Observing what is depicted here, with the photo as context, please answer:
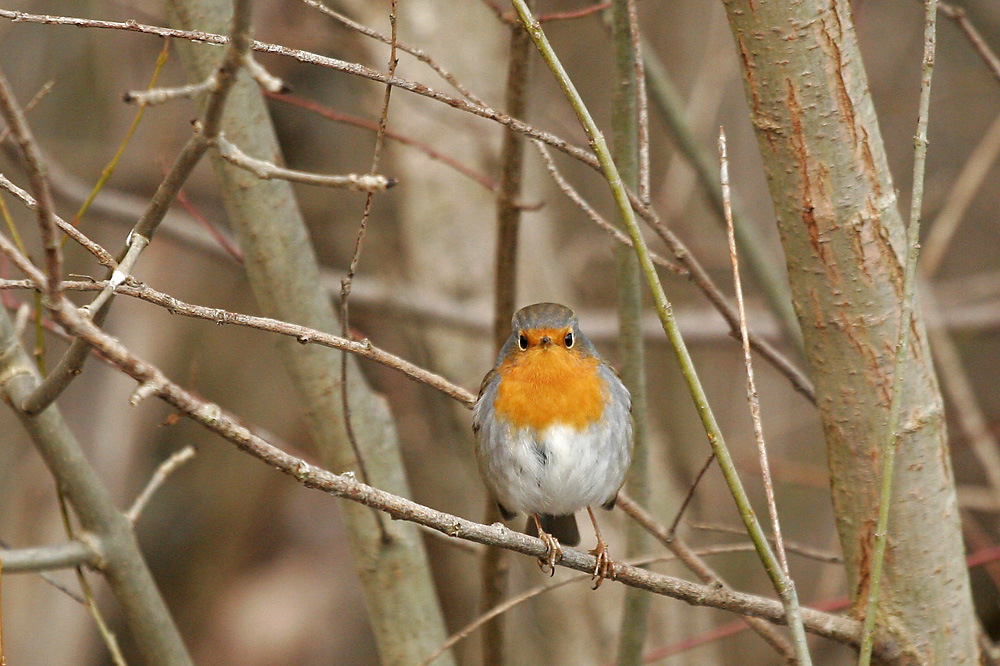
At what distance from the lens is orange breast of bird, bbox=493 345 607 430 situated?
9.32 feet

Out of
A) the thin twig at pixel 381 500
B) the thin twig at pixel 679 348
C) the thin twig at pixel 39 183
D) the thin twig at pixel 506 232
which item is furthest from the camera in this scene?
the thin twig at pixel 506 232

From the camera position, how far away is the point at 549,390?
2891 mm

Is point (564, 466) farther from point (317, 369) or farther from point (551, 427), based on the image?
point (317, 369)

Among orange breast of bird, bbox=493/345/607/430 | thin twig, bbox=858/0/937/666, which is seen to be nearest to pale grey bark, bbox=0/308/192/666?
orange breast of bird, bbox=493/345/607/430

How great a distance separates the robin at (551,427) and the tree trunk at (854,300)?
69 cm

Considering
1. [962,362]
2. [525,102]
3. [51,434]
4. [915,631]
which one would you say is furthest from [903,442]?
[962,362]

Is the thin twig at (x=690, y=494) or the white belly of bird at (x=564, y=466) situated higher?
the white belly of bird at (x=564, y=466)

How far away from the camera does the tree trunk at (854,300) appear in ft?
7.02

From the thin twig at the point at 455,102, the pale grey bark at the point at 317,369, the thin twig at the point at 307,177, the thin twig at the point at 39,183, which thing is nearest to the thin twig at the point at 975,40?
the thin twig at the point at 455,102

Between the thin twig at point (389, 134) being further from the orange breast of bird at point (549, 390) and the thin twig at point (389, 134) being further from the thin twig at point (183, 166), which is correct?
the thin twig at point (183, 166)

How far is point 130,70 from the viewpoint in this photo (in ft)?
19.4

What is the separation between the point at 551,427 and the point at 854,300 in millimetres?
974

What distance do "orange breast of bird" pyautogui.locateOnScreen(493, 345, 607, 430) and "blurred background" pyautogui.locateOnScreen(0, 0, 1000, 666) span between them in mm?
1151

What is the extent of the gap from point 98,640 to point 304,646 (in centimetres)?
177
